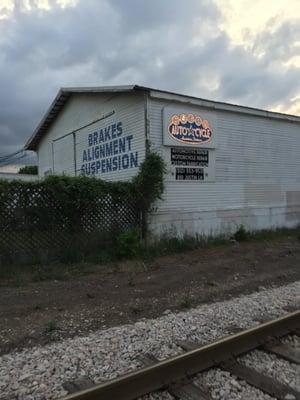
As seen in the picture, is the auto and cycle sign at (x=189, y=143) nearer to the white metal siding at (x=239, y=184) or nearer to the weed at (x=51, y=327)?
the white metal siding at (x=239, y=184)

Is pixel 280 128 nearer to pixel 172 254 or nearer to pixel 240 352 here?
pixel 172 254

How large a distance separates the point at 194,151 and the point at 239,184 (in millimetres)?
2590

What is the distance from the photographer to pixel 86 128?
52.4 ft

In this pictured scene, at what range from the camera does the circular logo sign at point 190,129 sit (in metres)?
12.2

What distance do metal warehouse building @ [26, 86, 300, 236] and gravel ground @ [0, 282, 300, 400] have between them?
6297 millimetres

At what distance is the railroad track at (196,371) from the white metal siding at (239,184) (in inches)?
295

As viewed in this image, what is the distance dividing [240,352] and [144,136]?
849 centimetres

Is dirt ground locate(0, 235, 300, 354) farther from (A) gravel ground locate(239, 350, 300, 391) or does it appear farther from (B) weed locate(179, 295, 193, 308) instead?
(A) gravel ground locate(239, 350, 300, 391)

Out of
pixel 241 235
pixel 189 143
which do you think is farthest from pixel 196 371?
pixel 241 235

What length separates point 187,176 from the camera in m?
12.6

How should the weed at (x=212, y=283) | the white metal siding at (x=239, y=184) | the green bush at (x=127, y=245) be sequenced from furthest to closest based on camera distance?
the white metal siding at (x=239, y=184) → the green bush at (x=127, y=245) → the weed at (x=212, y=283)

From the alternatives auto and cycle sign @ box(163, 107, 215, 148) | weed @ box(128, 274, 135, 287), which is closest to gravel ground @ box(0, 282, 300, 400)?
weed @ box(128, 274, 135, 287)

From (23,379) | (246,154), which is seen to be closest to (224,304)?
(23,379)

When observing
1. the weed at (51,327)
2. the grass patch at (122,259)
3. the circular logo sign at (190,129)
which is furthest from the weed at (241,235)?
the weed at (51,327)
